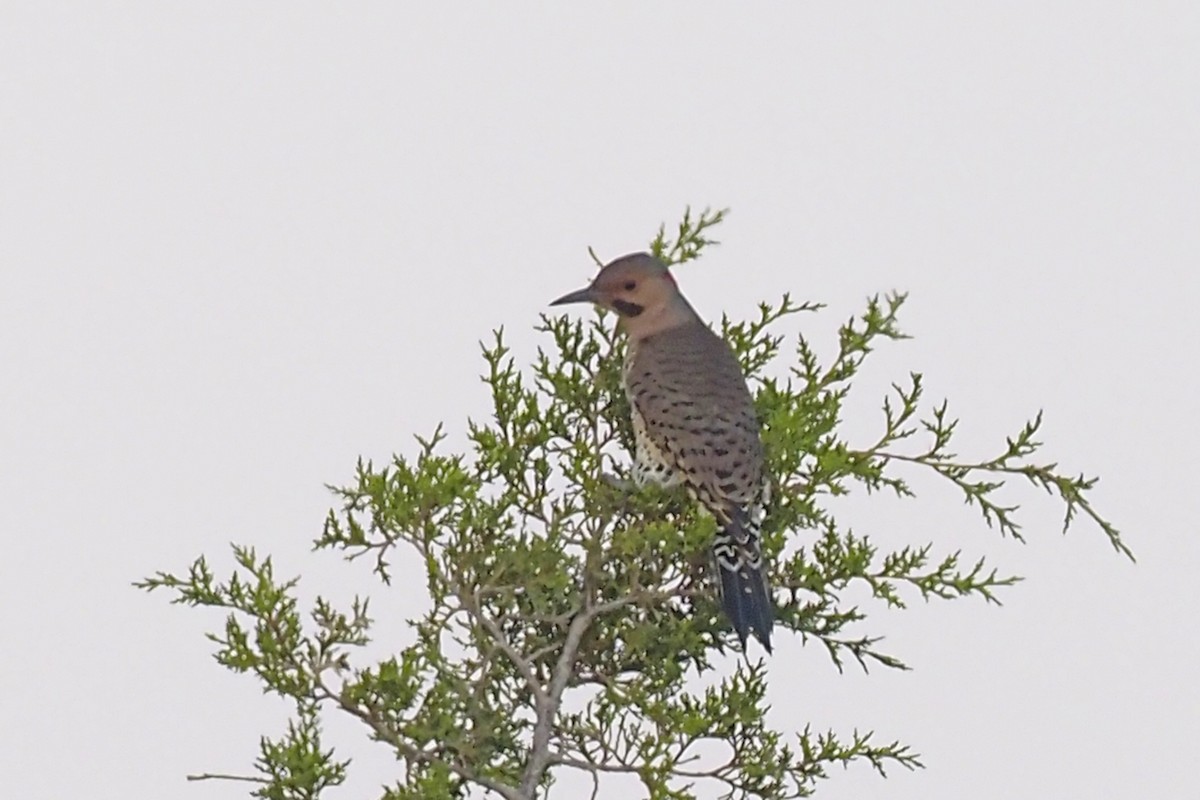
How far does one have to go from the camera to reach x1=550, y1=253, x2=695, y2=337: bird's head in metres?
6.28

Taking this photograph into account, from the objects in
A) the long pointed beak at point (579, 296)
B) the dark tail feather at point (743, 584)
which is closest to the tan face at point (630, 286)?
the long pointed beak at point (579, 296)

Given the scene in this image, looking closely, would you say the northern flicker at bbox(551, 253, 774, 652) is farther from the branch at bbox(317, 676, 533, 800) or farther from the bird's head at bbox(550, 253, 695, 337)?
the branch at bbox(317, 676, 533, 800)

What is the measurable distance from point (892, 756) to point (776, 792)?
0.34m

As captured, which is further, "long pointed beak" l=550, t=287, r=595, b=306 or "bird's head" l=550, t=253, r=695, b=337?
"bird's head" l=550, t=253, r=695, b=337

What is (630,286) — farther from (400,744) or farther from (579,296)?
(400,744)

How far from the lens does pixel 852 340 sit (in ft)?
19.6

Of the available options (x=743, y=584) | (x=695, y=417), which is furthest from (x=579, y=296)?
(x=743, y=584)

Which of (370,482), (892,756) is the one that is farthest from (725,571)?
(370,482)

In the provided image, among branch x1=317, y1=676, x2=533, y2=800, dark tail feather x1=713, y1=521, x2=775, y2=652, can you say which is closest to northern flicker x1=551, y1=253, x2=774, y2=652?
dark tail feather x1=713, y1=521, x2=775, y2=652

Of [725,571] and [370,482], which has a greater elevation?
[370,482]

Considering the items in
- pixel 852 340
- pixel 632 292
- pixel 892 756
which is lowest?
pixel 892 756

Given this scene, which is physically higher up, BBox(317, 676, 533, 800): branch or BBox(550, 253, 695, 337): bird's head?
BBox(550, 253, 695, 337): bird's head

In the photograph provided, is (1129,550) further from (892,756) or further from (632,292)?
(632,292)

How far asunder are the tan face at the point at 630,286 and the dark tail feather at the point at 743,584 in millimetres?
945
